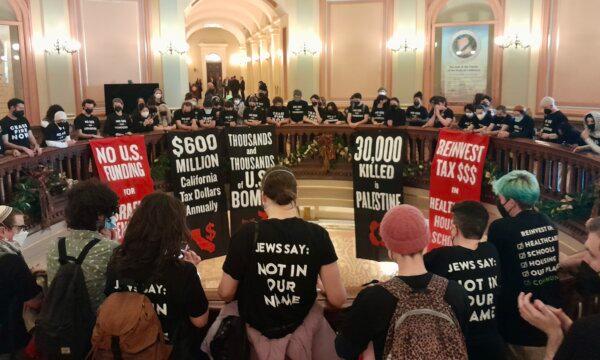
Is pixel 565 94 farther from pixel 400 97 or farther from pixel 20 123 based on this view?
pixel 20 123

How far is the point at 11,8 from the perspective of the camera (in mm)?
12320

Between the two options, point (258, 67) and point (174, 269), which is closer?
point (174, 269)

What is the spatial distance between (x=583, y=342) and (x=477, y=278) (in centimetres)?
127

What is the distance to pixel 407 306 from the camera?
7.30ft

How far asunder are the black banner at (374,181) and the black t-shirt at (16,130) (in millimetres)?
4253

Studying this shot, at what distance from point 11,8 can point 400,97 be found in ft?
28.8

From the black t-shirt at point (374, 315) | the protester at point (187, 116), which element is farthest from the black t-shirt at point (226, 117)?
the black t-shirt at point (374, 315)

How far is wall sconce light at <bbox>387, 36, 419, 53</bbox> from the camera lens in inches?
582

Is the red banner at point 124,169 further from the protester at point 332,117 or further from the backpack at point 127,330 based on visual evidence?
the backpack at point 127,330

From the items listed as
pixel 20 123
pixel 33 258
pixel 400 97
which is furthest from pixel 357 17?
pixel 33 258

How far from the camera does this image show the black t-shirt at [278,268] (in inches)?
109

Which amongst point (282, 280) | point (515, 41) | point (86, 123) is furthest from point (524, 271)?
point (515, 41)

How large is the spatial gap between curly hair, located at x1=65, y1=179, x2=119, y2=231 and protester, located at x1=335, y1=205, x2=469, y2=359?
4.79 ft

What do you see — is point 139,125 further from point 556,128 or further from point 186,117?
point 556,128
